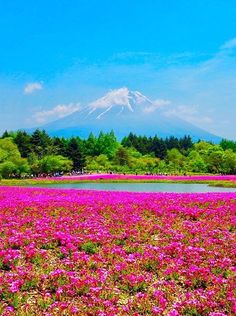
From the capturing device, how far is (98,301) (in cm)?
715

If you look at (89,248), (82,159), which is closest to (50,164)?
(82,159)

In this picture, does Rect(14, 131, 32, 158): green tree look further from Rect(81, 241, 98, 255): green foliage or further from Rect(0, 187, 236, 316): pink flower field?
Rect(81, 241, 98, 255): green foliage

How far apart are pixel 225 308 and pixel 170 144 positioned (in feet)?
408

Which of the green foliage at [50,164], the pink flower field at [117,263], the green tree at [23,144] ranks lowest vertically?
the pink flower field at [117,263]

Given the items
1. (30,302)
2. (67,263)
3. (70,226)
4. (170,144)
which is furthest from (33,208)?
(170,144)

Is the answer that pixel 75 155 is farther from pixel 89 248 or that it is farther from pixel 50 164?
pixel 89 248

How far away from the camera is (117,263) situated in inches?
368

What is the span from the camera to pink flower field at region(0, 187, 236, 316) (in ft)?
23.6

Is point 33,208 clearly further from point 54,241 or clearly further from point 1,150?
point 1,150

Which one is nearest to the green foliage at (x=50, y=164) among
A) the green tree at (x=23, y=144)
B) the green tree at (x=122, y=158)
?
the green tree at (x=23, y=144)

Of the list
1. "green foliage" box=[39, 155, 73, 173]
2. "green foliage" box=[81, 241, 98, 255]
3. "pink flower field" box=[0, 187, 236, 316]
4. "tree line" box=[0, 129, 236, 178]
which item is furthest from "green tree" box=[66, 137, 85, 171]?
"green foliage" box=[81, 241, 98, 255]

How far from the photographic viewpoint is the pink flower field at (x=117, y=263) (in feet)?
23.6

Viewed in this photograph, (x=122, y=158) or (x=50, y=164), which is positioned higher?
(x=122, y=158)

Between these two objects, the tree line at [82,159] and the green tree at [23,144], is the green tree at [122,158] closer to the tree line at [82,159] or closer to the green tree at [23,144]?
the tree line at [82,159]
